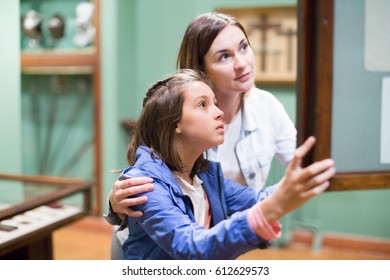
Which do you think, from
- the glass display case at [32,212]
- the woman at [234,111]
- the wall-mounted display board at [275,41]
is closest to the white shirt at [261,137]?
the woman at [234,111]

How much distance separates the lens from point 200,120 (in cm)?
77

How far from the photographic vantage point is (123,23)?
7.03 feet

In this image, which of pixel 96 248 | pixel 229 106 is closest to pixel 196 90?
pixel 229 106

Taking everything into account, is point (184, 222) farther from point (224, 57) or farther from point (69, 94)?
point (69, 94)

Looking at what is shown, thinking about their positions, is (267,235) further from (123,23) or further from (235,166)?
(123,23)

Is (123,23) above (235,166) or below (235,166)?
above

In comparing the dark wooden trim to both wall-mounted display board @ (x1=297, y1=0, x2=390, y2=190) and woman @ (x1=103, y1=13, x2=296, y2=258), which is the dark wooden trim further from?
woman @ (x1=103, y1=13, x2=296, y2=258)

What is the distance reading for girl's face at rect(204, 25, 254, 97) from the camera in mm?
837

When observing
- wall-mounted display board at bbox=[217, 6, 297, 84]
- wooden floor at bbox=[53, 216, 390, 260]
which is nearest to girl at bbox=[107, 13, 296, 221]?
wooden floor at bbox=[53, 216, 390, 260]

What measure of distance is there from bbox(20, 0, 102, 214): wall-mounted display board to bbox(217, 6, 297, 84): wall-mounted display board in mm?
829

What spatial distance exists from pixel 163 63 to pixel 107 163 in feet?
2.68

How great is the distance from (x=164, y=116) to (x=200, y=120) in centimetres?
6

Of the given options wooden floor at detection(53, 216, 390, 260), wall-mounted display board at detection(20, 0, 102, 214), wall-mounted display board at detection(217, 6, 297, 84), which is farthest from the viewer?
wall-mounted display board at detection(20, 0, 102, 214)
